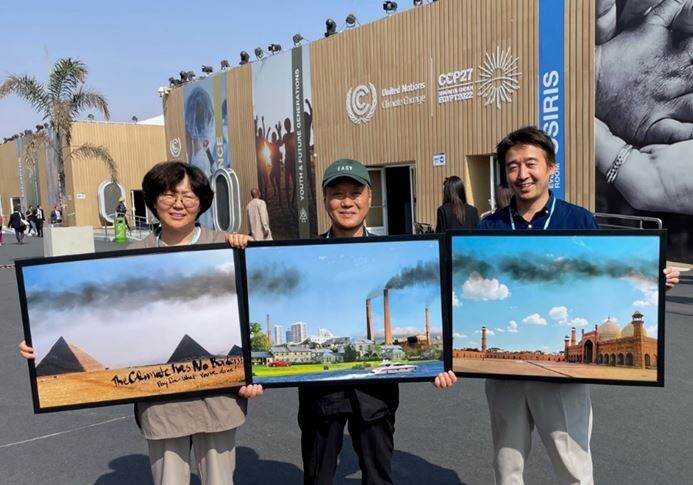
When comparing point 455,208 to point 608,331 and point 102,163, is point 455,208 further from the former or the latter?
point 102,163

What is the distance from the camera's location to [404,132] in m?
16.2

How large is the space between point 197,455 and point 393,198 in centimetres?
1527

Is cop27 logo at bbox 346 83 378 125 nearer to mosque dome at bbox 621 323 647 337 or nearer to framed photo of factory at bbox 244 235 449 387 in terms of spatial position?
framed photo of factory at bbox 244 235 449 387

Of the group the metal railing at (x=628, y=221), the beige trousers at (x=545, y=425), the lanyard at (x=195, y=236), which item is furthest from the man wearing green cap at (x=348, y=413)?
the metal railing at (x=628, y=221)

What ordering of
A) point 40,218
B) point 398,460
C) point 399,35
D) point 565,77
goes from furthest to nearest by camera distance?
point 40,218 → point 399,35 → point 565,77 → point 398,460

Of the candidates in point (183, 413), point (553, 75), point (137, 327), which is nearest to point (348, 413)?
point (183, 413)

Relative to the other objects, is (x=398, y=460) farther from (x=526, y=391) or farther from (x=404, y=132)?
(x=404, y=132)

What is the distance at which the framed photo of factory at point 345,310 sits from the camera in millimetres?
→ 2555

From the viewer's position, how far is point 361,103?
17375mm

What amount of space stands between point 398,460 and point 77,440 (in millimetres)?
2476

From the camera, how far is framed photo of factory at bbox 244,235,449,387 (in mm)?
2555

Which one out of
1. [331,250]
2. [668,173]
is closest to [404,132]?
[668,173]

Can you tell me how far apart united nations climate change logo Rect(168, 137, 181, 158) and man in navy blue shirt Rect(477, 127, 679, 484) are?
83.3ft

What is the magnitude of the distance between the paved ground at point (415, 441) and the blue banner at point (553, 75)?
24.8 ft
